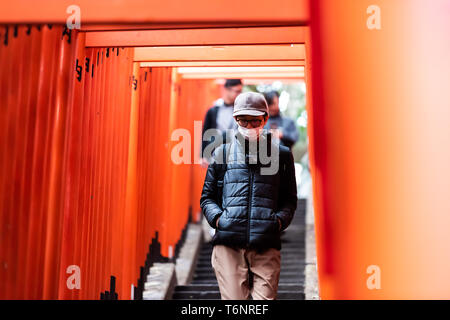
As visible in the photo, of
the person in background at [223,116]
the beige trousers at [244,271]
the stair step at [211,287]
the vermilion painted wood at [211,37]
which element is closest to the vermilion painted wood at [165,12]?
the vermilion painted wood at [211,37]

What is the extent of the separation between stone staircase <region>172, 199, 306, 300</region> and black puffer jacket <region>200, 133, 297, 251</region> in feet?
7.34

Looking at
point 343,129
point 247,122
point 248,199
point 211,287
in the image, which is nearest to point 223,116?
point 211,287

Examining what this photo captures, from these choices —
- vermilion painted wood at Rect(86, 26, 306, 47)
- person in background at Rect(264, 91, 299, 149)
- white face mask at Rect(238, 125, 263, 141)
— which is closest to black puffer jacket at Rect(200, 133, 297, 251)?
white face mask at Rect(238, 125, 263, 141)

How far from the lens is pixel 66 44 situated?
3.42 metres

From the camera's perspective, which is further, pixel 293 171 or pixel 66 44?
pixel 293 171

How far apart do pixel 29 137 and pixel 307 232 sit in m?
5.76

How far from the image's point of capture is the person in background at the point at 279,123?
6.85 m

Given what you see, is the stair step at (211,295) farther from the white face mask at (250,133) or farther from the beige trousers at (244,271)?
the white face mask at (250,133)

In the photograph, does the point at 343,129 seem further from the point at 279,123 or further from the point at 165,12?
the point at 279,123

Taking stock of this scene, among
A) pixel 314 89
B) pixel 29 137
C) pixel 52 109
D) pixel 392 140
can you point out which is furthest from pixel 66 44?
pixel 392 140

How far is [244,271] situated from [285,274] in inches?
136

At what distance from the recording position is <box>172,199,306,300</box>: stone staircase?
5898 mm

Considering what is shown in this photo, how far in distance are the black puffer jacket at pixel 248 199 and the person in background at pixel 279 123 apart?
10.3 ft
